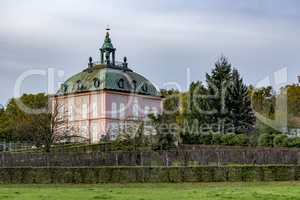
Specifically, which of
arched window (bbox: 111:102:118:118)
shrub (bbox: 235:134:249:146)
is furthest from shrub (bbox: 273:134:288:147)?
arched window (bbox: 111:102:118:118)

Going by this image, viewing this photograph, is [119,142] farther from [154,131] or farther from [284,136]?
[284,136]

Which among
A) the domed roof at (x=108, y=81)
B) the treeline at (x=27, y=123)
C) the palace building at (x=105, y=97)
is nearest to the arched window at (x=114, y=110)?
the palace building at (x=105, y=97)

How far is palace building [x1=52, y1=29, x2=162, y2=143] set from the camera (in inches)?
3057

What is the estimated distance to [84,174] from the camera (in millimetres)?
34312

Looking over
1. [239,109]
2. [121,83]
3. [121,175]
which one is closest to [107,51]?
[121,83]

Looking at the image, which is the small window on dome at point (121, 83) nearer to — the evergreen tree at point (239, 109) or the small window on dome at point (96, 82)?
the small window on dome at point (96, 82)

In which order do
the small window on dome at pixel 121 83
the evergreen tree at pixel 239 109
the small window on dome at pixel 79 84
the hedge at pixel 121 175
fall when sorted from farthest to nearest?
the small window on dome at pixel 79 84, the small window on dome at pixel 121 83, the evergreen tree at pixel 239 109, the hedge at pixel 121 175

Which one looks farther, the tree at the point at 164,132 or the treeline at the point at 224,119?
the treeline at the point at 224,119

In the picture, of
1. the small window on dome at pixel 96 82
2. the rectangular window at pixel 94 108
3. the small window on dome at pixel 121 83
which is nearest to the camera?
the rectangular window at pixel 94 108

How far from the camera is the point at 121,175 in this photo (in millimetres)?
34156

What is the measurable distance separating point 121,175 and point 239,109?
1207 inches

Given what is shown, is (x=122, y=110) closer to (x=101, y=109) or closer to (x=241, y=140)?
(x=101, y=109)

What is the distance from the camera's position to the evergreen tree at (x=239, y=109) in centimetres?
6247

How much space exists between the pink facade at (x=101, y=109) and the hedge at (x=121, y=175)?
4012cm
